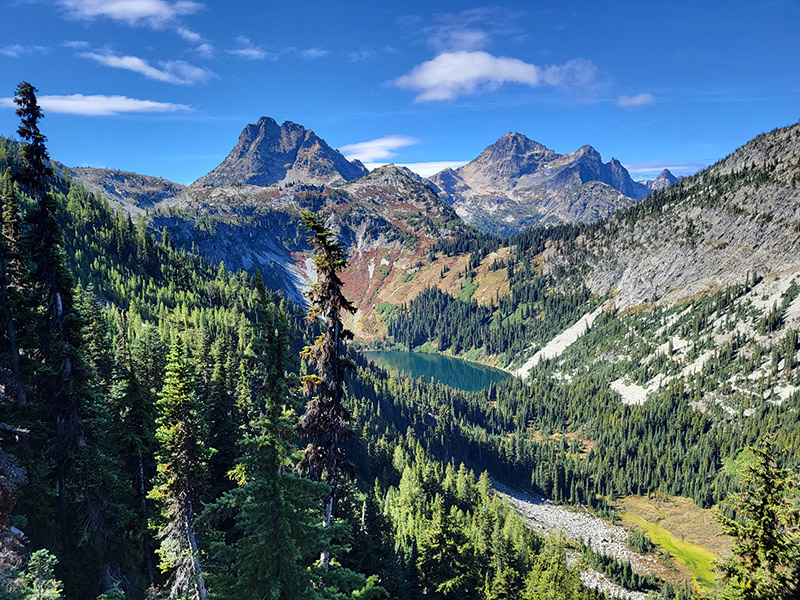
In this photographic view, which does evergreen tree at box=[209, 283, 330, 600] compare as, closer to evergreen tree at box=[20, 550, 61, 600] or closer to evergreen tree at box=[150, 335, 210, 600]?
evergreen tree at box=[20, 550, 61, 600]

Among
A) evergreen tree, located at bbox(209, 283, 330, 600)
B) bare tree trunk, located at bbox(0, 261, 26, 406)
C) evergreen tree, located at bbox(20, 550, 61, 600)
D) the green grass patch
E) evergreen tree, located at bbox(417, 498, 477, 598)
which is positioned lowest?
the green grass patch

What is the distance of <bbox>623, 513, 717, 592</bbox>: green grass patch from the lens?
96.5 metres

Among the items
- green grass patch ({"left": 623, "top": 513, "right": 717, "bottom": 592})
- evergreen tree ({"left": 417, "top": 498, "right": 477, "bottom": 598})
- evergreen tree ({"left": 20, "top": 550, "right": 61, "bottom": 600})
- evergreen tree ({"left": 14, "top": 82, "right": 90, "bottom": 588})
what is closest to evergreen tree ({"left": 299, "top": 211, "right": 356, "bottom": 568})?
evergreen tree ({"left": 20, "top": 550, "right": 61, "bottom": 600})

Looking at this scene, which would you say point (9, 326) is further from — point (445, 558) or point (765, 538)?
point (765, 538)

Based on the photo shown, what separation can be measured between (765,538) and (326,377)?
20.9m

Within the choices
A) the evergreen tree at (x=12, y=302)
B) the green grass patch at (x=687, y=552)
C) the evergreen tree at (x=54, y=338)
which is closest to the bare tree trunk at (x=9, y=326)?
the evergreen tree at (x=12, y=302)

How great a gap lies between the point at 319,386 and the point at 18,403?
1837 cm

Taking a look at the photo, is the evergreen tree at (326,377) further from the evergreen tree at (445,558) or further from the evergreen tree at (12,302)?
the evergreen tree at (445,558)

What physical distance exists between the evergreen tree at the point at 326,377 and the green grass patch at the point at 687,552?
362ft

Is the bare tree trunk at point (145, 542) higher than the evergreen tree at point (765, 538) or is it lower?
lower

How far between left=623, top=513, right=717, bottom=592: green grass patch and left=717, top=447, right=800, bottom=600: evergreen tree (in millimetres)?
97521

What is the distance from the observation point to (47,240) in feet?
80.1

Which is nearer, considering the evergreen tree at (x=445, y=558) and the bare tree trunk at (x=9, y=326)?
the bare tree trunk at (x=9, y=326)

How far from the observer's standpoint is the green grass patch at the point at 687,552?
3798 inches
